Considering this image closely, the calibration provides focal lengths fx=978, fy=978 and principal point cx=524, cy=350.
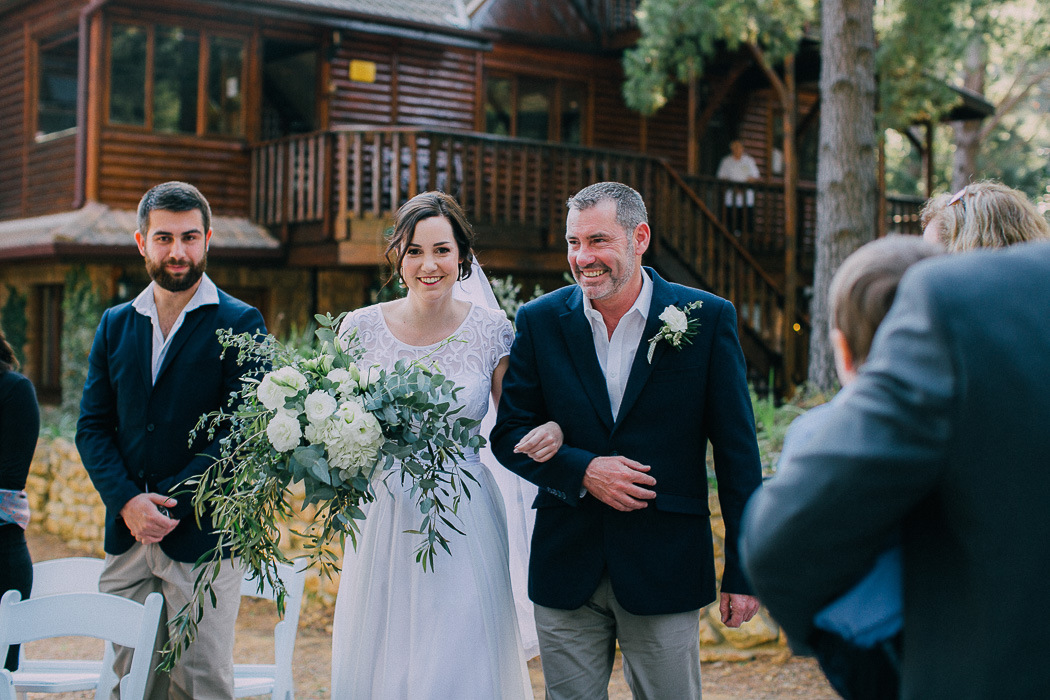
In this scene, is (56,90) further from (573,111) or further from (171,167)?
(573,111)

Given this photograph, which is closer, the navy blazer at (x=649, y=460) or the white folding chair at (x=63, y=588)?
the navy blazer at (x=649, y=460)

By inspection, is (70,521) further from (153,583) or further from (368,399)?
(368,399)

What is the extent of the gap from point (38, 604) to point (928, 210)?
11.6 ft

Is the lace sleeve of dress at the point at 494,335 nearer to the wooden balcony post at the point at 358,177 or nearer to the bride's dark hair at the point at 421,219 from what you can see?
the bride's dark hair at the point at 421,219

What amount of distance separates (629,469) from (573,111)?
49.0ft

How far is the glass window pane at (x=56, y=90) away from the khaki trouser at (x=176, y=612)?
1225 centimetres

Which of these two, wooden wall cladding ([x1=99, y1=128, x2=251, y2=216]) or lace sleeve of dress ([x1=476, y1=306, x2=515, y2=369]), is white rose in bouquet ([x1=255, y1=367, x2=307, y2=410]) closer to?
lace sleeve of dress ([x1=476, y1=306, x2=515, y2=369])

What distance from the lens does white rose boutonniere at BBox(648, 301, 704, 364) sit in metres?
3.26

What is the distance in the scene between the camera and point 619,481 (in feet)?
10.2

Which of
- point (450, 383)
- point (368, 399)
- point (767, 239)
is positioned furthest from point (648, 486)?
point (767, 239)

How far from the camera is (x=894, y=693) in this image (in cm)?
176

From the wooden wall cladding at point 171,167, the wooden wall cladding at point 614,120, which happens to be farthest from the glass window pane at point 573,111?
the wooden wall cladding at point 171,167

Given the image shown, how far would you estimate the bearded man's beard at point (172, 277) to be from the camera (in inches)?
161

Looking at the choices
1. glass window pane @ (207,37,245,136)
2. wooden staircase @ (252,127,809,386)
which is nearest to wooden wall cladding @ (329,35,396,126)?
glass window pane @ (207,37,245,136)
